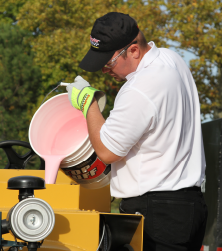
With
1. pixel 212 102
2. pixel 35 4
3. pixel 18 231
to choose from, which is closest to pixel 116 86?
pixel 212 102

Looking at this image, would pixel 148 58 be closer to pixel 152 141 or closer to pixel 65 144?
pixel 152 141

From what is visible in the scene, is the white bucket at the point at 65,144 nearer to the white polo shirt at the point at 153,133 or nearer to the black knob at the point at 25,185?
the white polo shirt at the point at 153,133

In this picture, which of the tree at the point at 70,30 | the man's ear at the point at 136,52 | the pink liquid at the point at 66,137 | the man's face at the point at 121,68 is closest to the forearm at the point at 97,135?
the man's face at the point at 121,68

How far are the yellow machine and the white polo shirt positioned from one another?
0.18m

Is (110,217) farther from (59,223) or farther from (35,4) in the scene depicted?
(35,4)

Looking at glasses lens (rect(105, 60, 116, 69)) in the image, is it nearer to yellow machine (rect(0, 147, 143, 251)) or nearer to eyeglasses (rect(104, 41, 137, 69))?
eyeglasses (rect(104, 41, 137, 69))

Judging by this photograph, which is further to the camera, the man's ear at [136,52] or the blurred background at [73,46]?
the blurred background at [73,46]

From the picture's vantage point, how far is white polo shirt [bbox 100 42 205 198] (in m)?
1.69

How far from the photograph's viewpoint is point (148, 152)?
1.78 meters

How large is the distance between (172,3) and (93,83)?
10.0 ft

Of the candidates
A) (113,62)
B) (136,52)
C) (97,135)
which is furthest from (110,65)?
(97,135)

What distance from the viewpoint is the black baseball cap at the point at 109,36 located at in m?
1.86

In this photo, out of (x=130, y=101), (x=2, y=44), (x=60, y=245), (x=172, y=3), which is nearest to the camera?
(x=60, y=245)

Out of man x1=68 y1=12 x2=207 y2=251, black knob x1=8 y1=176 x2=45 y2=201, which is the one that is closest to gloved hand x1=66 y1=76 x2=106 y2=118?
man x1=68 y1=12 x2=207 y2=251
